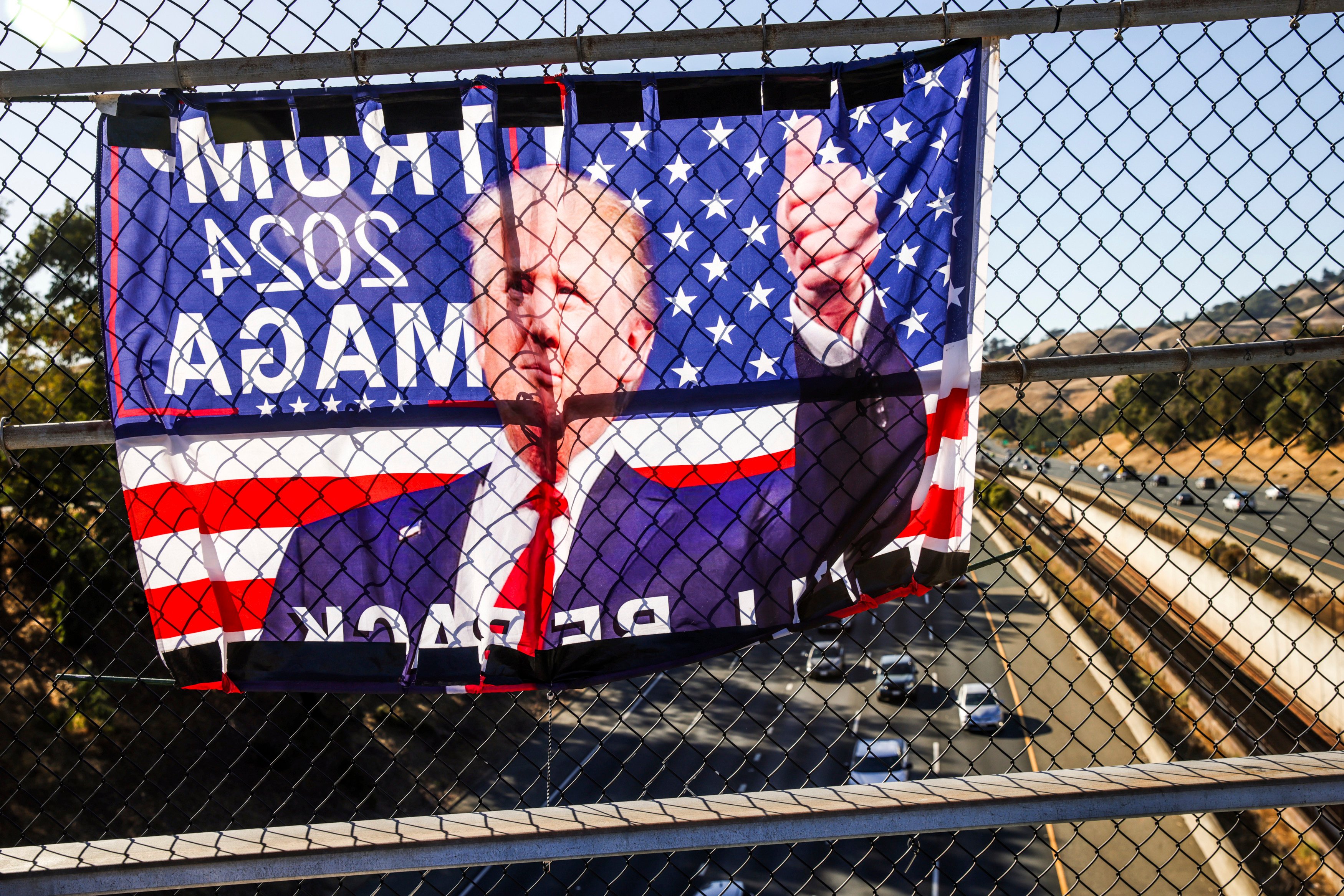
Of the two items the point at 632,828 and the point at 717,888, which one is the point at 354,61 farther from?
the point at 717,888

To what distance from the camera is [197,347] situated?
2.09 metres

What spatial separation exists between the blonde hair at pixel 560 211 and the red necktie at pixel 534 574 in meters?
0.53

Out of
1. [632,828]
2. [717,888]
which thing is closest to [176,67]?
[632,828]

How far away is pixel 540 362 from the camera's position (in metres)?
2.12

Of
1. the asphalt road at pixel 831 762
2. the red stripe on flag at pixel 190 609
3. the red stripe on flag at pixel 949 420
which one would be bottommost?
the asphalt road at pixel 831 762

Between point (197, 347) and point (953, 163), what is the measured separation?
198 cm

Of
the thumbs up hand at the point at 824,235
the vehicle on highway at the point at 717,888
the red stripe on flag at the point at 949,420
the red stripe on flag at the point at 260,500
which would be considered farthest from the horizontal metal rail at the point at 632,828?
the vehicle on highway at the point at 717,888

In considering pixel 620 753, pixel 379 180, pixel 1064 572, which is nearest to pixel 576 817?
pixel 379 180

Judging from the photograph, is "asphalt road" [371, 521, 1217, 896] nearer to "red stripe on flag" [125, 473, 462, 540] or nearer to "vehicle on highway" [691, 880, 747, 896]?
"vehicle on highway" [691, 880, 747, 896]

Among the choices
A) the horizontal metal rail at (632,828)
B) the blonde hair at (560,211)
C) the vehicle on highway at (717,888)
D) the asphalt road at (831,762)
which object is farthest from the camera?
the asphalt road at (831,762)

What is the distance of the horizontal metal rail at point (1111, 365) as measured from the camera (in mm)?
2016

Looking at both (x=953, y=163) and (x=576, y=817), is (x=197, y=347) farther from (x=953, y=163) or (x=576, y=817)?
(x=953, y=163)

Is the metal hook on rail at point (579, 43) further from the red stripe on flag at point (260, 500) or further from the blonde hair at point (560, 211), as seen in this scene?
the red stripe on flag at point (260, 500)

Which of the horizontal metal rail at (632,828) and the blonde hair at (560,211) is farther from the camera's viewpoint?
the blonde hair at (560,211)
